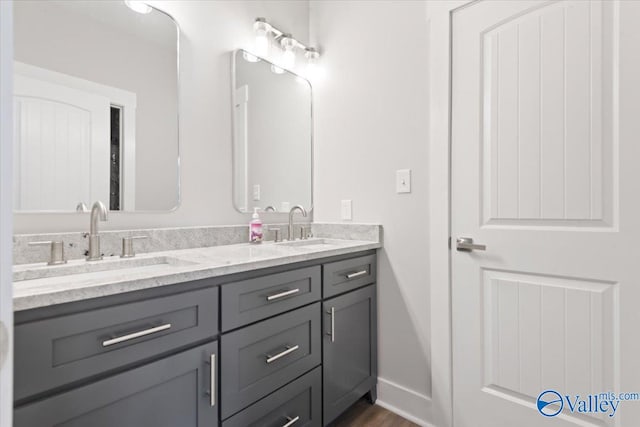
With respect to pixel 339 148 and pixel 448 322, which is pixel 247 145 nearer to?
pixel 339 148

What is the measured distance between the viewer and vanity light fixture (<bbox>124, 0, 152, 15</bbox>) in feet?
4.50

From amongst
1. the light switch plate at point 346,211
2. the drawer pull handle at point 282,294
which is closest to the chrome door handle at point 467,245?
the light switch plate at point 346,211

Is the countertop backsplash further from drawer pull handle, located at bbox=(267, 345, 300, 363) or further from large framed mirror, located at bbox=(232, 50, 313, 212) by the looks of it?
drawer pull handle, located at bbox=(267, 345, 300, 363)

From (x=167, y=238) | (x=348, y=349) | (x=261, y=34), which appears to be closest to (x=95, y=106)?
(x=167, y=238)

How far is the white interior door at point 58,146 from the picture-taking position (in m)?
1.11

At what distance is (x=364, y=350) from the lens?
172cm

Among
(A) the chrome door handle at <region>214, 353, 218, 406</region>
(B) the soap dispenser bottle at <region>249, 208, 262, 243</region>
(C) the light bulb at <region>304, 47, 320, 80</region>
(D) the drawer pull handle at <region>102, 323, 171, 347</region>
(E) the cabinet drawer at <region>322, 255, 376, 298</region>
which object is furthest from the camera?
(C) the light bulb at <region>304, 47, 320, 80</region>

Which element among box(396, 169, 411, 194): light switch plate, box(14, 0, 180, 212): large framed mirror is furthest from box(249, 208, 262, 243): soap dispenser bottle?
box(396, 169, 411, 194): light switch plate

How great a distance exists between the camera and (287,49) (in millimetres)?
1976

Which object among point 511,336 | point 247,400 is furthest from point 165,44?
point 511,336

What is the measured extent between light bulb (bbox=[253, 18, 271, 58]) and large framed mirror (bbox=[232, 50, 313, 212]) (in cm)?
6

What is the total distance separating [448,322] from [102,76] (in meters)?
1.84

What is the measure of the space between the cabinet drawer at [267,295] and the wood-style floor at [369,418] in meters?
0.74

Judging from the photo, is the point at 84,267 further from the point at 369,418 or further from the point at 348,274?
the point at 369,418
